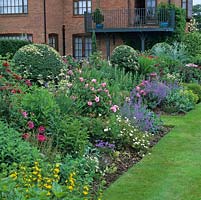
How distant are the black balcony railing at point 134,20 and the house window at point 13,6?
155 inches

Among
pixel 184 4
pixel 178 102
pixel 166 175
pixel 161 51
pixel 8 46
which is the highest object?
pixel 184 4

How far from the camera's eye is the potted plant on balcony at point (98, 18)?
88.2 ft

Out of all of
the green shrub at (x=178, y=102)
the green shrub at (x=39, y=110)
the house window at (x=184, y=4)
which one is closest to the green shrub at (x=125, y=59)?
the green shrub at (x=178, y=102)

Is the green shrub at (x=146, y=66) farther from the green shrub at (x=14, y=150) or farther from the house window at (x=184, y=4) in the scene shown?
the house window at (x=184, y=4)

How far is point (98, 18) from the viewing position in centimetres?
2709

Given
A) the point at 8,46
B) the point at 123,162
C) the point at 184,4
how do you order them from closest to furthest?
the point at 123,162, the point at 8,46, the point at 184,4

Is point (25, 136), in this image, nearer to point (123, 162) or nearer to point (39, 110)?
point (39, 110)

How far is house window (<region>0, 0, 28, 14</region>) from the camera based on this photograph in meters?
28.2

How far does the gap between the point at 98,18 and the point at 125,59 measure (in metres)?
12.6

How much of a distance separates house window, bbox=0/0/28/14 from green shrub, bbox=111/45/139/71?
14.2 metres

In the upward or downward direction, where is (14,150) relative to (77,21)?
downward

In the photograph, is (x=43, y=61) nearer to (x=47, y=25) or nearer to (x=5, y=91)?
(x=5, y=91)

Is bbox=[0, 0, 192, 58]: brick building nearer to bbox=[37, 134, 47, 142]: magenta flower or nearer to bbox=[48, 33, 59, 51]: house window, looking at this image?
bbox=[48, 33, 59, 51]: house window

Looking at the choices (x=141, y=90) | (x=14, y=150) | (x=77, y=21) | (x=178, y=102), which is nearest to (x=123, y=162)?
(x=14, y=150)
